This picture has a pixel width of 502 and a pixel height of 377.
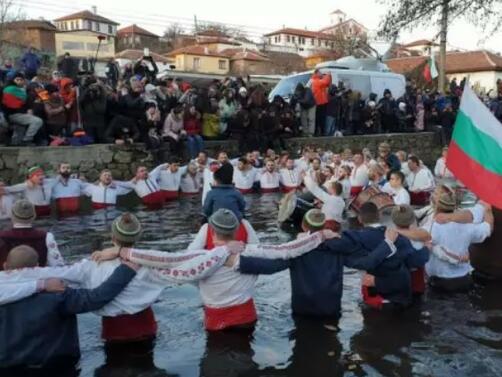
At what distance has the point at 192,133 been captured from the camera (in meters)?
19.0

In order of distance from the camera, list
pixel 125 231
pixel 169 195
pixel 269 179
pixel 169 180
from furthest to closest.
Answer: pixel 269 179
pixel 169 195
pixel 169 180
pixel 125 231

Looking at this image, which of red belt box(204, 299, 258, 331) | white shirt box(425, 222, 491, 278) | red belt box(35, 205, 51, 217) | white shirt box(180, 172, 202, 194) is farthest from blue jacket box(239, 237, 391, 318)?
white shirt box(180, 172, 202, 194)

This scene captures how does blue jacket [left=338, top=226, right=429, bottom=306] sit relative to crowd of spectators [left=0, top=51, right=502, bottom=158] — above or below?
below

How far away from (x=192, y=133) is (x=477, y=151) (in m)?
12.6

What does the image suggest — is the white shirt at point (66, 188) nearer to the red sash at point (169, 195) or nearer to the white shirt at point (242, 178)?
the red sash at point (169, 195)

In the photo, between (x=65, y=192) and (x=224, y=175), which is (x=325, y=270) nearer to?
(x=224, y=175)

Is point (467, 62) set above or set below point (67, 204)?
above

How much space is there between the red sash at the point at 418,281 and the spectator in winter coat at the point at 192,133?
38.7 feet

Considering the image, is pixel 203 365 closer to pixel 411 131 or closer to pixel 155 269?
pixel 155 269

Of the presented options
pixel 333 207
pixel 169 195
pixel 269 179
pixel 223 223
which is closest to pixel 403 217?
pixel 223 223

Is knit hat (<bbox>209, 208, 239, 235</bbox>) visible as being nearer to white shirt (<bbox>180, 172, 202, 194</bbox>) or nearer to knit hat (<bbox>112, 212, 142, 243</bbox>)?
knit hat (<bbox>112, 212, 142, 243</bbox>)

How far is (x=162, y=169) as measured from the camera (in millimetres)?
15625

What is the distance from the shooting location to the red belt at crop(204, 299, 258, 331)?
6250mm

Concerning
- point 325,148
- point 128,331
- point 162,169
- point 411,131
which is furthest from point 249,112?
point 128,331
